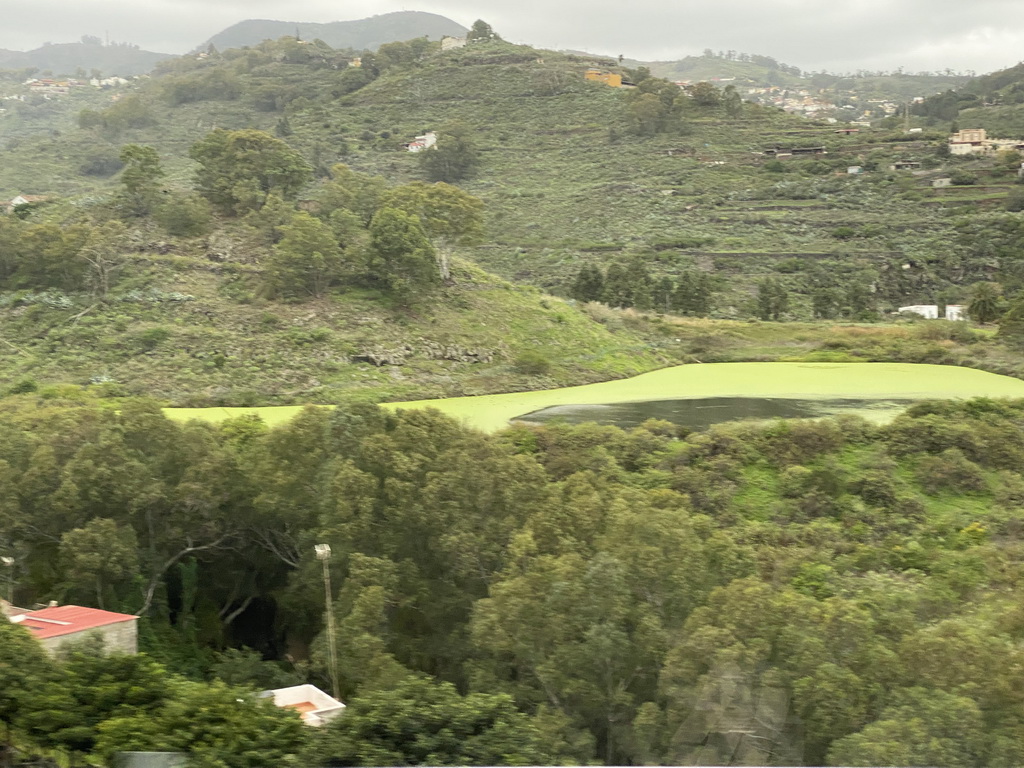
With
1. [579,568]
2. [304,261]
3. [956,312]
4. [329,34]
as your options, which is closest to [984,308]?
[956,312]

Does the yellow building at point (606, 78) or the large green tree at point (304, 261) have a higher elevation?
the yellow building at point (606, 78)

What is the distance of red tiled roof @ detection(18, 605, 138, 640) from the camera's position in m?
7.91

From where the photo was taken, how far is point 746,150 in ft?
169

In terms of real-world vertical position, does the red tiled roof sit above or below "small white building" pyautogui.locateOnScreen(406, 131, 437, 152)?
below

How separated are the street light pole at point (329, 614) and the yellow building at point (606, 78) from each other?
58.5 m

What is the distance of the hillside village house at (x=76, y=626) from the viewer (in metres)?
7.82

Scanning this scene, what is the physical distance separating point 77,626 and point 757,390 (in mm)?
13662

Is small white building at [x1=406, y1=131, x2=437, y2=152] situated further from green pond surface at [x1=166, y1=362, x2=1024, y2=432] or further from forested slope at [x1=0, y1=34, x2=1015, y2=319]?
green pond surface at [x1=166, y1=362, x2=1024, y2=432]

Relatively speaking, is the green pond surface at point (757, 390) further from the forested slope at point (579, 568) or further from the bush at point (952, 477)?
the forested slope at point (579, 568)

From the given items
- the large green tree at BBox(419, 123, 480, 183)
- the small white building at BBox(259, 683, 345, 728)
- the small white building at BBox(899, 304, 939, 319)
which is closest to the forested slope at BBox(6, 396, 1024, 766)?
the small white building at BBox(259, 683, 345, 728)

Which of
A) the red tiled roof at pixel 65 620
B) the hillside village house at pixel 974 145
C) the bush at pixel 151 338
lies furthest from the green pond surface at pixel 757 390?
the hillside village house at pixel 974 145

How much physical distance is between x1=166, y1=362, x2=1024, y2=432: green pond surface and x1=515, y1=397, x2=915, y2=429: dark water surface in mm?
97

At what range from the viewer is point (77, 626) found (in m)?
8.05

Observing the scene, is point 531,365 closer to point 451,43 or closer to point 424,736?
point 424,736
